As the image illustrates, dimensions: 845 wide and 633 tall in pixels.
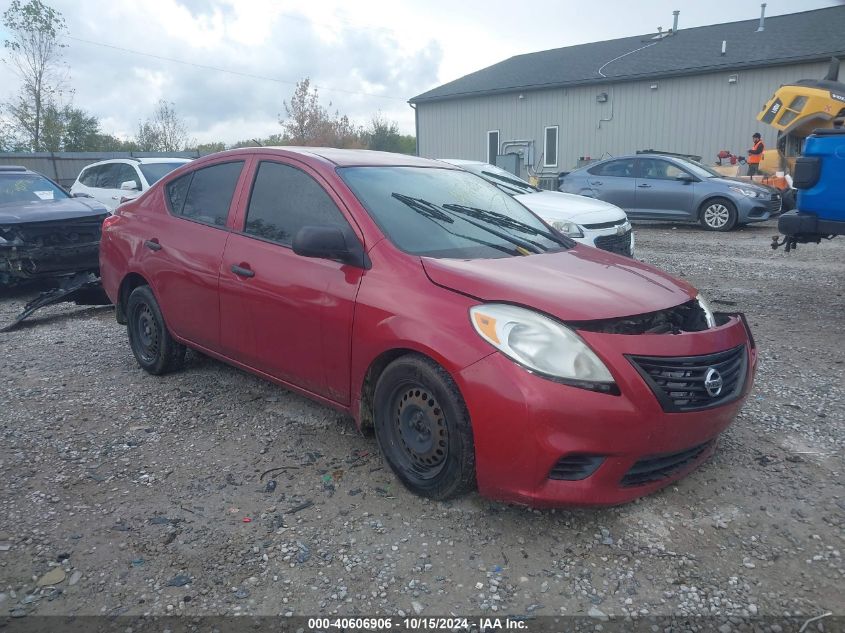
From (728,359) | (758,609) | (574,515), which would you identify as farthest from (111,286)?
(758,609)

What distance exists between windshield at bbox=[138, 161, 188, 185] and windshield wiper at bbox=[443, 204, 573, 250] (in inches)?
364

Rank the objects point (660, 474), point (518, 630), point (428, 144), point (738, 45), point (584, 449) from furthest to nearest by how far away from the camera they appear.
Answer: point (428, 144) < point (738, 45) < point (660, 474) < point (584, 449) < point (518, 630)

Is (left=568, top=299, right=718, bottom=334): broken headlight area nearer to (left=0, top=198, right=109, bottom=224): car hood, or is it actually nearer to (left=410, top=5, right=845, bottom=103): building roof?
(left=0, top=198, right=109, bottom=224): car hood

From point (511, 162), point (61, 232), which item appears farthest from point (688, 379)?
point (511, 162)

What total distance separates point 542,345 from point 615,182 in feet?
42.2

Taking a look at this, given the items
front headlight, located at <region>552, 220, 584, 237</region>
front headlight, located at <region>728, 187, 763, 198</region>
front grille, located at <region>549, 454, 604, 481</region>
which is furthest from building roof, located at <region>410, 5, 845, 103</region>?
front grille, located at <region>549, 454, 604, 481</region>

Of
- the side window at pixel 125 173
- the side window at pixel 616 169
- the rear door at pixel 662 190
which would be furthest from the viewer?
the side window at pixel 616 169

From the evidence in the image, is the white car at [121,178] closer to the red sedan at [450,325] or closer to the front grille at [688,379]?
the red sedan at [450,325]

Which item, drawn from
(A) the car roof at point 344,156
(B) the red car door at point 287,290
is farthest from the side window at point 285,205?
(A) the car roof at point 344,156

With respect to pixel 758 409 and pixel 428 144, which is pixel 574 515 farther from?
pixel 428 144

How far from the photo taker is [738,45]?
70.9ft

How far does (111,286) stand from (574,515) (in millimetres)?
4078

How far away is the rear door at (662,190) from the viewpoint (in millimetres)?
13820

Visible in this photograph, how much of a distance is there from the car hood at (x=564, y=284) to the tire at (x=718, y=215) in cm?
1091
